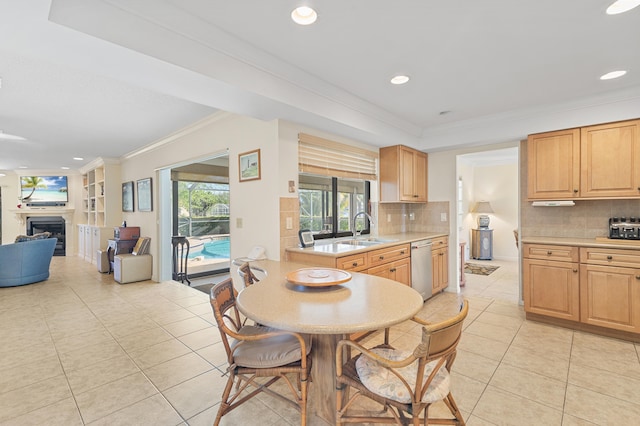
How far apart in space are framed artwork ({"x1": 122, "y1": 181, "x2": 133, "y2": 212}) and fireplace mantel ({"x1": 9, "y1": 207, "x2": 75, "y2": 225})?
3.62 meters

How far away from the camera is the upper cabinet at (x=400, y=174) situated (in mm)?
4203

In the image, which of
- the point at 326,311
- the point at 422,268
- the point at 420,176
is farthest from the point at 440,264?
the point at 326,311

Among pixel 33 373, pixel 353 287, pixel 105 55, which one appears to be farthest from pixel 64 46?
pixel 33 373

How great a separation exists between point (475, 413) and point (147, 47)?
2.99 metres

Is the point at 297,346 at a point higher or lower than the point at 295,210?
lower

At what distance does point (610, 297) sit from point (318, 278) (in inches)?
119

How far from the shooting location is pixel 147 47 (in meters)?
1.71

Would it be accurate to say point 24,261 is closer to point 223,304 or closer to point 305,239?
point 305,239

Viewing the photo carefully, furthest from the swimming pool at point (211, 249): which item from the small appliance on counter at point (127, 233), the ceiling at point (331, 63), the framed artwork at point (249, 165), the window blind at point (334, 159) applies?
the window blind at point (334, 159)

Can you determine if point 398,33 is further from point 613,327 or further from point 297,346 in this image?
point 613,327

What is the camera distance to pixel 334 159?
365 centimetres

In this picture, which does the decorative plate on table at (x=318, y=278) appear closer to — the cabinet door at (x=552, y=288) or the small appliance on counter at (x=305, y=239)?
the small appliance on counter at (x=305, y=239)

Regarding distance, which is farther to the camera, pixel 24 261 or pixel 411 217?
pixel 24 261

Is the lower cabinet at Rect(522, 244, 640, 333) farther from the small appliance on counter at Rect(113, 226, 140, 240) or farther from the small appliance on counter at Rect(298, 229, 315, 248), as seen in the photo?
the small appliance on counter at Rect(113, 226, 140, 240)
